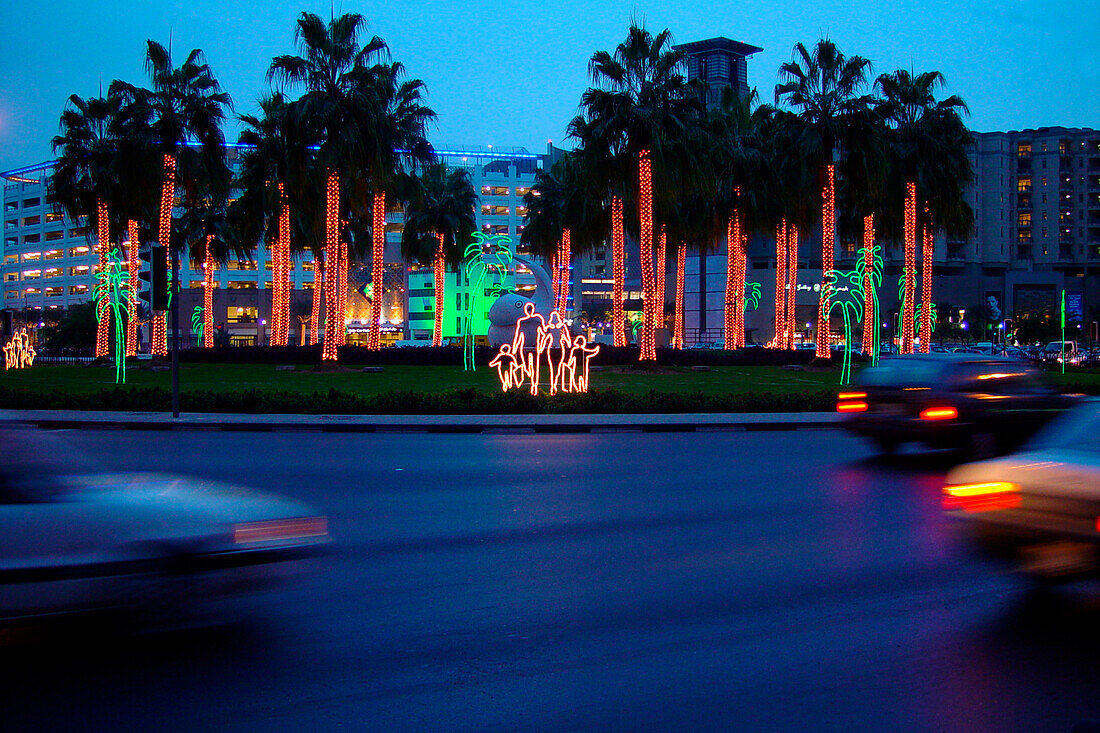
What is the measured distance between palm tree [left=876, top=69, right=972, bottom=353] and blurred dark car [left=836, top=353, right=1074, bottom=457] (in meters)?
33.7

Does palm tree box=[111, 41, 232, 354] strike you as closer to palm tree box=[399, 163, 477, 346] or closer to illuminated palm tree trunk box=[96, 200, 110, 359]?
illuminated palm tree trunk box=[96, 200, 110, 359]

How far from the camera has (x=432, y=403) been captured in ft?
76.6

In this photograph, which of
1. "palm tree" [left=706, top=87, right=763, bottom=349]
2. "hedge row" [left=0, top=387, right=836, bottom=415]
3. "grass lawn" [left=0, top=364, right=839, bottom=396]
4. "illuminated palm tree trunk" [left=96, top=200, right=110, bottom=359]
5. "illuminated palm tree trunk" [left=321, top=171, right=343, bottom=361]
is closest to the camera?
"hedge row" [left=0, top=387, right=836, bottom=415]

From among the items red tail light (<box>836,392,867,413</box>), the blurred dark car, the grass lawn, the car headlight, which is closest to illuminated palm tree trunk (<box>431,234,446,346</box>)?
the grass lawn

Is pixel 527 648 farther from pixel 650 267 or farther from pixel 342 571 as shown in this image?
pixel 650 267

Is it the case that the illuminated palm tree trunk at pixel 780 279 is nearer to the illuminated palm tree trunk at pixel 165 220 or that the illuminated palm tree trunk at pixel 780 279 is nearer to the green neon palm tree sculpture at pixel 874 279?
the green neon palm tree sculpture at pixel 874 279

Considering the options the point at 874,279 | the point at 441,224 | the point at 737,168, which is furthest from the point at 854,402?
the point at 441,224

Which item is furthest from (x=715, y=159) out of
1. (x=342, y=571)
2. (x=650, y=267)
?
(x=342, y=571)

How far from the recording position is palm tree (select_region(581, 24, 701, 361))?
131 ft

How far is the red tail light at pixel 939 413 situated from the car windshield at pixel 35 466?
424 inches

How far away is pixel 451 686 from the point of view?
4.99m

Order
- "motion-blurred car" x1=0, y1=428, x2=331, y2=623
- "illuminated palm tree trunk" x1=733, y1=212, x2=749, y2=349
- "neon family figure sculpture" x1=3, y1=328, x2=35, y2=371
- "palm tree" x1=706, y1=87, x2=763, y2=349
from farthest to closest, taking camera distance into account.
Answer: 1. "illuminated palm tree trunk" x1=733, y1=212, x2=749, y2=349
2. "palm tree" x1=706, y1=87, x2=763, y2=349
3. "neon family figure sculpture" x1=3, y1=328, x2=35, y2=371
4. "motion-blurred car" x1=0, y1=428, x2=331, y2=623

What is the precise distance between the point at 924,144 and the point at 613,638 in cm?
4650

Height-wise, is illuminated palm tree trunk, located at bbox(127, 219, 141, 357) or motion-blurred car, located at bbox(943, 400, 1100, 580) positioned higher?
illuminated palm tree trunk, located at bbox(127, 219, 141, 357)
